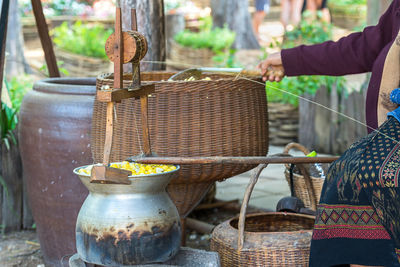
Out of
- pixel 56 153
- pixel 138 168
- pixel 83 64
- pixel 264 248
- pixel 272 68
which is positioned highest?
pixel 272 68

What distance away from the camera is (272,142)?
6.40 m

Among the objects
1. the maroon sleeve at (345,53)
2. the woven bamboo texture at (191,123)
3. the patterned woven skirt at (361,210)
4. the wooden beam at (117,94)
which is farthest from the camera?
the maroon sleeve at (345,53)

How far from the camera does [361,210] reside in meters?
2.15

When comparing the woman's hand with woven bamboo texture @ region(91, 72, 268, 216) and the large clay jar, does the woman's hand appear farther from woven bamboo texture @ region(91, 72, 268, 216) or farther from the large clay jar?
the large clay jar

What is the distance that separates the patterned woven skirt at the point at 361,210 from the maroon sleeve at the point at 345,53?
644 mm

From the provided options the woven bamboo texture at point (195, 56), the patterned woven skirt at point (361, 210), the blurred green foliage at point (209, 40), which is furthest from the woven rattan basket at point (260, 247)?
the blurred green foliage at point (209, 40)

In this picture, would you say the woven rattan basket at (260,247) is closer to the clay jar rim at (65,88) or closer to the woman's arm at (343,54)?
the woman's arm at (343,54)

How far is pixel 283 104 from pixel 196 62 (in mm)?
3069

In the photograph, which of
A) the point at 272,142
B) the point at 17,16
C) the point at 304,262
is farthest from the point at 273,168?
the point at 17,16

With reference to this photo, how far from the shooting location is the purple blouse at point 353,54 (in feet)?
8.64

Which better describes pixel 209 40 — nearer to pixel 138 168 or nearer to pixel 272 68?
pixel 272 68

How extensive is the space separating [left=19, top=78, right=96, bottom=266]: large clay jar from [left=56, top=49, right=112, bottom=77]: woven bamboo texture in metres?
5.51

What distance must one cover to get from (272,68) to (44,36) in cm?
145

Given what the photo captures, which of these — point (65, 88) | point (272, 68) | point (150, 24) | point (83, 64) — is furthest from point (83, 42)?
point (272, 68)
